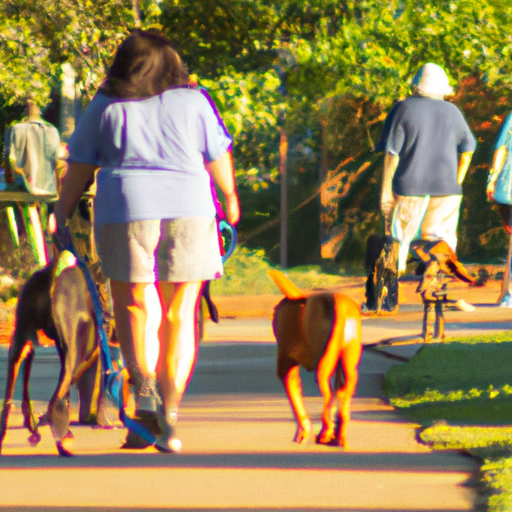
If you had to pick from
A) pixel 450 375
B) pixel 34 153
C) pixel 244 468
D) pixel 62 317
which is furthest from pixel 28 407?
pixel 34 153

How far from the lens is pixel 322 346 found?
5.53 meters

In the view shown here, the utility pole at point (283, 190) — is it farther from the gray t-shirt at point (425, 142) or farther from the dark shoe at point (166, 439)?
the dark shoe at point (166, 439)

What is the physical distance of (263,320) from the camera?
40.8 ft

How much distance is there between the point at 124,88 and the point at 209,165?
540mm

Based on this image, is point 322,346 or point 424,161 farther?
point 424,161

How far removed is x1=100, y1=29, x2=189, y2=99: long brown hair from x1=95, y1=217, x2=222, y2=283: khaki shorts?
22.4 inches

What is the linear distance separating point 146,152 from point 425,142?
363cm

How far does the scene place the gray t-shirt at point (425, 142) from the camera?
868 centimetres

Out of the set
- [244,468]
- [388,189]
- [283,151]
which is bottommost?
[283,151]

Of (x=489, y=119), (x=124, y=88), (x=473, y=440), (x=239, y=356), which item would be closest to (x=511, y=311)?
(x=239, y=356)

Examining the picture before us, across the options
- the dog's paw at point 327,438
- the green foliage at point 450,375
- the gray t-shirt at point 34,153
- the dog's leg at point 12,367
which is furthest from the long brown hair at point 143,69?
the gray t-shirt at point 34,153

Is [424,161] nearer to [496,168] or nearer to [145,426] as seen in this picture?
[496,168]

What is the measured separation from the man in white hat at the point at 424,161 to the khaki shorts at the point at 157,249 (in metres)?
3.40

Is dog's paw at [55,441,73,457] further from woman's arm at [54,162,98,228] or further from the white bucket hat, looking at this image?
the white bucket hat
